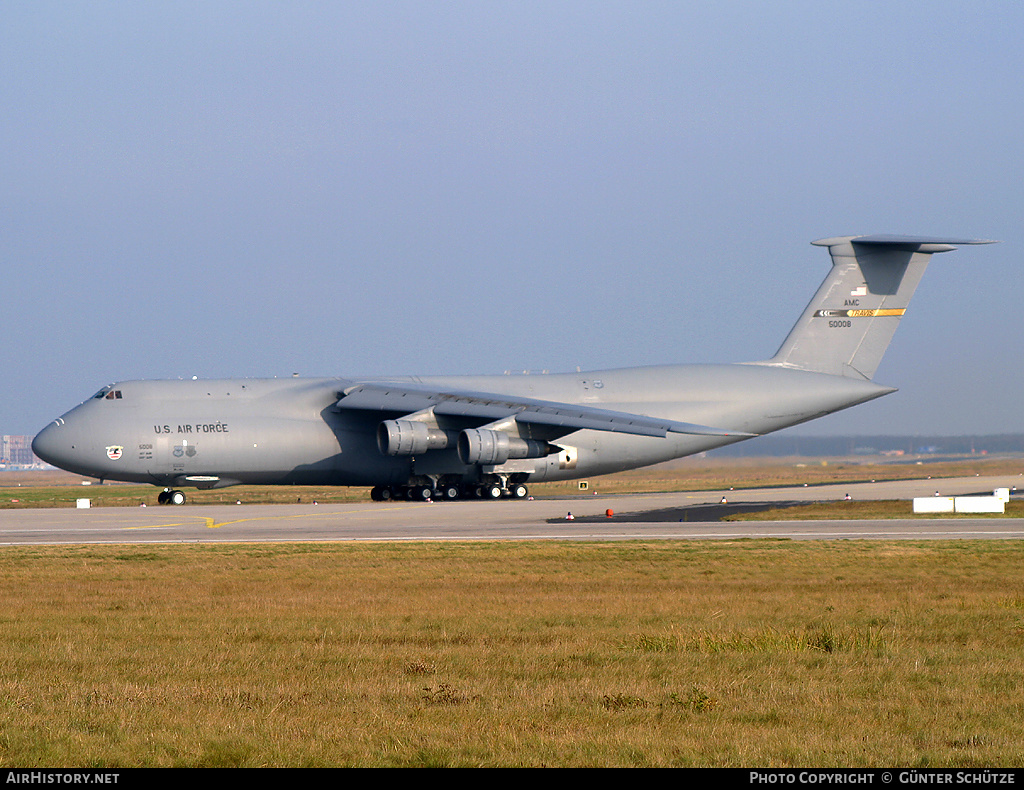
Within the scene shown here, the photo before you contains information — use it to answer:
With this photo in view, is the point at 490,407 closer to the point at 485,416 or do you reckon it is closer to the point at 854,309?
the point at 485,416

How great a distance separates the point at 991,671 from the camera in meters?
10.1

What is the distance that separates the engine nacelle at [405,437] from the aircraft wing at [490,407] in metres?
0.89

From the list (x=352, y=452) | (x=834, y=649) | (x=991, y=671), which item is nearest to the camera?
(x=991, y=671)

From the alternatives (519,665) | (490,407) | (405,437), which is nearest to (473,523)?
(405,437)

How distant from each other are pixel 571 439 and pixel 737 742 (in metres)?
37.7

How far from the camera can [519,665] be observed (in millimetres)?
10602

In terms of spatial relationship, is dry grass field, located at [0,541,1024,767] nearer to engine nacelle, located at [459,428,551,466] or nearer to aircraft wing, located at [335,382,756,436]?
aircraft wing, located at [335,382,756,436]

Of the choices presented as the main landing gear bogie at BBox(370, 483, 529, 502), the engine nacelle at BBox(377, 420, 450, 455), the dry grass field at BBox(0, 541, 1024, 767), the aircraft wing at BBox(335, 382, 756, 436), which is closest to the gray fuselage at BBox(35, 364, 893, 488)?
the main landing gear bogie at BBox(370, 483, 529, 502)

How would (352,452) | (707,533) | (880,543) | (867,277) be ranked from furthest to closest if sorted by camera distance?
1. (867,277)
2. (352,452)
3. (707,533)
4. (880,543)

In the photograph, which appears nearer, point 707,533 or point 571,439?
point 707,533

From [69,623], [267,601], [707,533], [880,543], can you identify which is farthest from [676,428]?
[69,623]

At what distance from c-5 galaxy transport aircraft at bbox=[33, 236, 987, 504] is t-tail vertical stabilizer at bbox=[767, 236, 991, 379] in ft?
0.19

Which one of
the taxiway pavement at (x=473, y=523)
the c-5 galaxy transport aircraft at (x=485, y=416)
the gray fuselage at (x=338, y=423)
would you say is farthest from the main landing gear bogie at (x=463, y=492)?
the taxiway pavement at (x=473, y=523)

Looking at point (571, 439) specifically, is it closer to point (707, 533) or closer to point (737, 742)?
point (707, 533)
